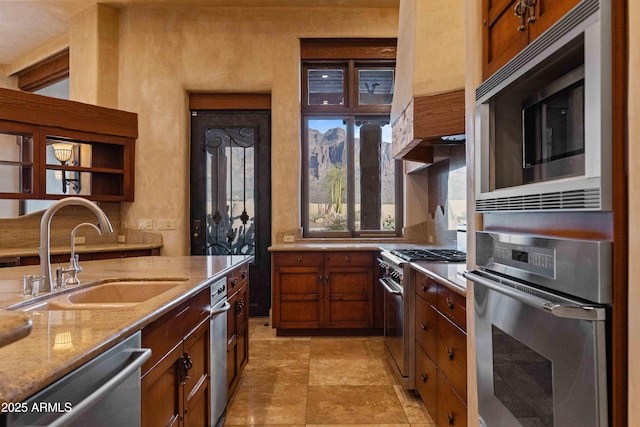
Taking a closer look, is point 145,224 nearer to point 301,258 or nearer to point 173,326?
point 301,258

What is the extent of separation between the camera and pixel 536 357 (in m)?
1.07

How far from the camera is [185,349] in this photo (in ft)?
5.26

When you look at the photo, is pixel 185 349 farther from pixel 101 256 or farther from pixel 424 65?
pixel 101 256

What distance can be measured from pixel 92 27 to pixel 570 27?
4990 millimetres

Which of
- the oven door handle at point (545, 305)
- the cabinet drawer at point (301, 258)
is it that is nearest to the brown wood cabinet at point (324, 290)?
the cabinet drawer at point (301, 258)

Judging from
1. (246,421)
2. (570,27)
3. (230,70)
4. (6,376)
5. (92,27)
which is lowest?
(246,421)

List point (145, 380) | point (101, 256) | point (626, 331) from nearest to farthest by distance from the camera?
point (626, 331) < point (145, 380) < point (101, 256)

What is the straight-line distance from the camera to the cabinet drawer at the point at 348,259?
3.92 meters

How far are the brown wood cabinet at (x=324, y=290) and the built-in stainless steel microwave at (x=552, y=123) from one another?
102 inches

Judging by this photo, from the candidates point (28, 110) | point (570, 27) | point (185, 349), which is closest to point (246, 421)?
point (185, 349)

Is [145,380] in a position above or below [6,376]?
below

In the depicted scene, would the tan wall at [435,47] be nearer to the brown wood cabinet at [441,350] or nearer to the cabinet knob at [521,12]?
the brown wood cabinet at [441,350]

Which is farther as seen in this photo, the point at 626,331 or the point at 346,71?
the point at 346,71

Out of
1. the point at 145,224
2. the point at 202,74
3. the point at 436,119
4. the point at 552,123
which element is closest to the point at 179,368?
the point at 552,123
